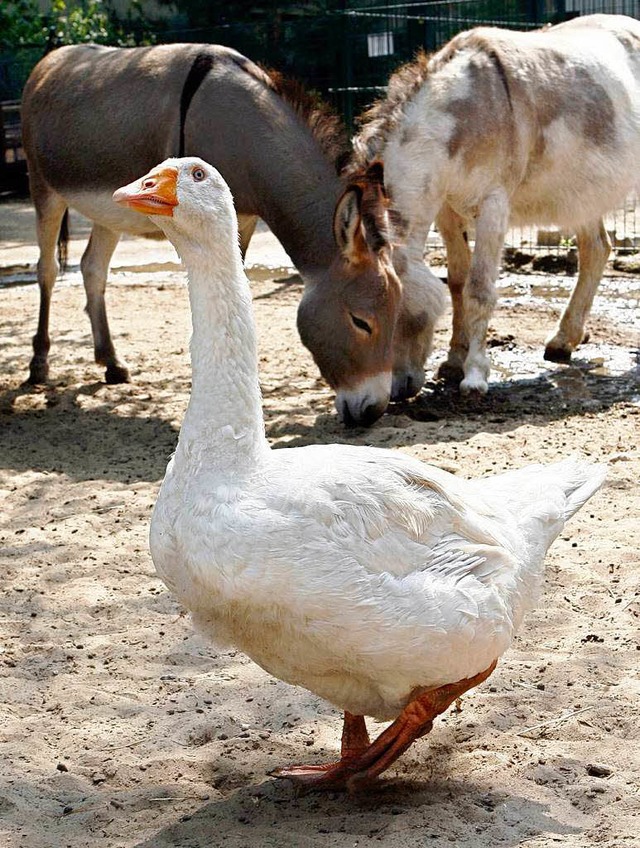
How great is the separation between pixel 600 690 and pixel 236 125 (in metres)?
4.40

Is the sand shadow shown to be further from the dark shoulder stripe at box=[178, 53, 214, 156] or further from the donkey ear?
the dark shoulder stripe at box=[178, 53, 214, 156]

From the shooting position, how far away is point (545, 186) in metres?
7.23

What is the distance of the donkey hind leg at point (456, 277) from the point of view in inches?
297

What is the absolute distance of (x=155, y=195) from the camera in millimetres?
3055

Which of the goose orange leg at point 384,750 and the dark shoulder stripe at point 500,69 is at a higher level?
the dark shoulder stripe at point 500,69

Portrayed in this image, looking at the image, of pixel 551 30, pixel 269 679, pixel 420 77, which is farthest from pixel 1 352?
pixel 269 679

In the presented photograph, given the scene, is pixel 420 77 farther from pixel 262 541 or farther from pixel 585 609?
pixel 262 541

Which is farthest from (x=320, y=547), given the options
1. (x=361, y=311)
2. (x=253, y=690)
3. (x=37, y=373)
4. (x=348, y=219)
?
(x=37, y=373)

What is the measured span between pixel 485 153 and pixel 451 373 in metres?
1.46

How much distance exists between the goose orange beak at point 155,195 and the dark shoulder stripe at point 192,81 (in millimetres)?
3920

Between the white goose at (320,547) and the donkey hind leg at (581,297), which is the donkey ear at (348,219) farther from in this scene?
the white goose at (320,547)

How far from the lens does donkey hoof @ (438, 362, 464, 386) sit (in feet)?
24.7

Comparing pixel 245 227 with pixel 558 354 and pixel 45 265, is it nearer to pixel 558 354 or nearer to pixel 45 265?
pixel 45 265

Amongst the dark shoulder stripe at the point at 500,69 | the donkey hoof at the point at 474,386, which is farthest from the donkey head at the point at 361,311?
the dark shoulder stripe at the point at 500,69
